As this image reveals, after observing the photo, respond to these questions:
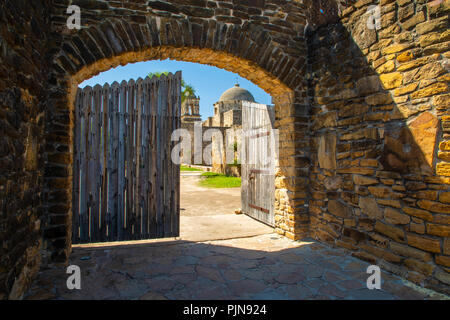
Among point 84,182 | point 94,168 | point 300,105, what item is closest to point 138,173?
point 94,168

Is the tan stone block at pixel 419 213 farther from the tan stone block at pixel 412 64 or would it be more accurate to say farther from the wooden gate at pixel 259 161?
the wooden gate at pixel 259 161

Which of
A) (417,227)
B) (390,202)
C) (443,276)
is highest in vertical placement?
(390,202)

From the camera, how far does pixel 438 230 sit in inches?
101

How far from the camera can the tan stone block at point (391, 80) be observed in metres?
2.96

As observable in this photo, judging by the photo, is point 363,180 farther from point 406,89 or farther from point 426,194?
point 406,89

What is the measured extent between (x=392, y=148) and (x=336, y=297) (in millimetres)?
1718

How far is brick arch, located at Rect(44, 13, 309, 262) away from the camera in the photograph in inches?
125

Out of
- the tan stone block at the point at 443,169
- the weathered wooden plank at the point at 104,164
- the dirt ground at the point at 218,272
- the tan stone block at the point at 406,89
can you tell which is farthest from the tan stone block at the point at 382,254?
the weathered wooden plank at the point at 104,164

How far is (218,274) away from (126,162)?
2.12 meters

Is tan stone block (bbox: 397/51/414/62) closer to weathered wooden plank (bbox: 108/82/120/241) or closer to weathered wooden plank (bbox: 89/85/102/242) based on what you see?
weathered wooden plank (bbox: 108/82/120/241)

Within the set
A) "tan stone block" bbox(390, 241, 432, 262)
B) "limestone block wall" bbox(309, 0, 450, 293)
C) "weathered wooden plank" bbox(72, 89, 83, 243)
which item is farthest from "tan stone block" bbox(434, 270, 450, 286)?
"weathered wooden plank" bbox(72, 89, 83, 243)

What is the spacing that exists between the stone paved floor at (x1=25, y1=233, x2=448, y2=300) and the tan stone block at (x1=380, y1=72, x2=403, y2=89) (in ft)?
6.93

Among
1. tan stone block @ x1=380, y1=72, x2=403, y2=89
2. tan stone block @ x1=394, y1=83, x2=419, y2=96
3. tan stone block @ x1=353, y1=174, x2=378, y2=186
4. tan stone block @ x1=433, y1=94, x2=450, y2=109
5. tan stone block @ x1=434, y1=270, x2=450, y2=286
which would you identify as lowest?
tan stone block @ x1=434, y1=270, x2=450, y2=286
